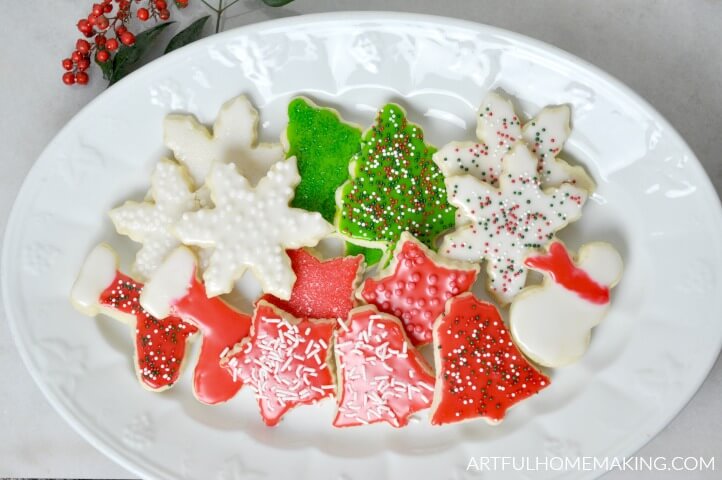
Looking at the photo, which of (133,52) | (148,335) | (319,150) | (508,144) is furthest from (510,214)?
(133,52)

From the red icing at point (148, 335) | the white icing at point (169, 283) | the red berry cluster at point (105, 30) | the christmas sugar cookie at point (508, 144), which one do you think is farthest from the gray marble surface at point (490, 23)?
the white icing at point (169, 283)

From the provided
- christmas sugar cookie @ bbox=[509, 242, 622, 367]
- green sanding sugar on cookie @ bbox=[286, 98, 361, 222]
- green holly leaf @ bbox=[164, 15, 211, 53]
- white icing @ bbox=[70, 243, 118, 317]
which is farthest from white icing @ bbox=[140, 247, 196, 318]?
christmas sugar cookie @ bbox=[509, 242, 622, 367]

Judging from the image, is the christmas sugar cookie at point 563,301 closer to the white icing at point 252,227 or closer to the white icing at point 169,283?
the white icing at point 252,227

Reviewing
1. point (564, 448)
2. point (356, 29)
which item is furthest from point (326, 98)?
point (564, 448)

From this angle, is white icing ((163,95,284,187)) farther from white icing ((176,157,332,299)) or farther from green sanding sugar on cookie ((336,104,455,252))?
green sanding sugar on cookie ((336,104,455,252))

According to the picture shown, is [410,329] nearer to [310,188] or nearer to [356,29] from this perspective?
[310,188]

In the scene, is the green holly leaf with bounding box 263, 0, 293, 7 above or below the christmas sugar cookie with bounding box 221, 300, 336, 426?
above
